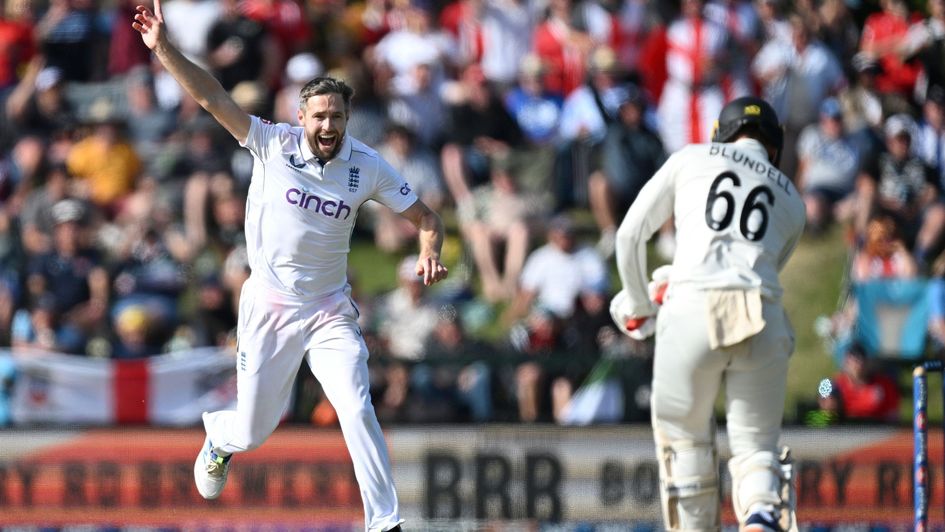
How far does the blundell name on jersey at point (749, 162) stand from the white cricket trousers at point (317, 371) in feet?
6.77

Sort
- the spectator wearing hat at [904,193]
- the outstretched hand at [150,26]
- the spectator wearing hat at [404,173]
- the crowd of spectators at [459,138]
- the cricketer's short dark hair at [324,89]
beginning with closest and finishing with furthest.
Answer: the outstretched hand at [150,26], the cricketer's short dark hair at [324,89], the crowd of spectators at [459,138], the spectator wearing hat at [904,193], the spectator wearing hat at [404,173]

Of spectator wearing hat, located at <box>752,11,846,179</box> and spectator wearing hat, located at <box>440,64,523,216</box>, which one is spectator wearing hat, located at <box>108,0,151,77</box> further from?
spectator wearing hat, located at <box>752,11,846,179</box>

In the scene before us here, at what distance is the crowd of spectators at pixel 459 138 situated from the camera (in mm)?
13750

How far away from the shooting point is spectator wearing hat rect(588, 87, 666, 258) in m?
14.5

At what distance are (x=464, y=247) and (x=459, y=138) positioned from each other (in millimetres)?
1139

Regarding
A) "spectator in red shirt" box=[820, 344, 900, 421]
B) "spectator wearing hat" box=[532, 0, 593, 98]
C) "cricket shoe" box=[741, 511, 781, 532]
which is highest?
"spectator wearing hat" box=[532, 0, 593, 98]

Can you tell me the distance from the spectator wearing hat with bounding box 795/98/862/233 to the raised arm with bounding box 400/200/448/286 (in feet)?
22.5

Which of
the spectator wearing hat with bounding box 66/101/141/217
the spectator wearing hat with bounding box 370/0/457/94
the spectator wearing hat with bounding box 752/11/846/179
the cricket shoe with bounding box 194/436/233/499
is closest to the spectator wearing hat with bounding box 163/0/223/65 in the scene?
the spectator wearing hat with bounding box 66/101/141/217

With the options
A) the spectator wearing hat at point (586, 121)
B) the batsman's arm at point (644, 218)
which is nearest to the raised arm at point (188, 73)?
the batsman's arm at point (644, 218)

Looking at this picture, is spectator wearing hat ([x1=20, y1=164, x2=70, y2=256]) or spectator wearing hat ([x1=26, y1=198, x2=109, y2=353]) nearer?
spectator wearing hat ([x1=26, y1=198, x2=109, y2=353])

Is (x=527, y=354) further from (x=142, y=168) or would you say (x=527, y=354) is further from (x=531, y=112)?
(x=142, y=168)

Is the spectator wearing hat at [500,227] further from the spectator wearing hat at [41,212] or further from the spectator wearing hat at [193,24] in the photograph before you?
the spectator wearing hat at [41,212]

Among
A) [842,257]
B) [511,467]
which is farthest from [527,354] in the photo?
[842,257]

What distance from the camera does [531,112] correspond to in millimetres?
15258
